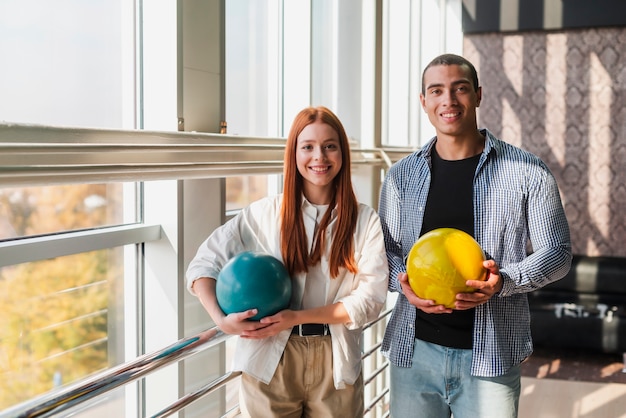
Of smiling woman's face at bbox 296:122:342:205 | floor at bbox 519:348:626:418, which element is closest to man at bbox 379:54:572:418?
smiling woman's face at bbox 296:122:342:205

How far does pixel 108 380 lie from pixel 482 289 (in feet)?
3.20

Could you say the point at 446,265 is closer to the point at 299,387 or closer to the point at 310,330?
the point at 310,330

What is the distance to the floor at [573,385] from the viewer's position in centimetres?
452

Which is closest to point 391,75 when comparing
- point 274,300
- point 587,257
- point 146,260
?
point 587,257

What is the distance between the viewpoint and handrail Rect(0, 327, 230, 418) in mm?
1269

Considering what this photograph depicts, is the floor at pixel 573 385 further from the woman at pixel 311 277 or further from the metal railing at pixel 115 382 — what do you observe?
the metal railing at pixel 115 382

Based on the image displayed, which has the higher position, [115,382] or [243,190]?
[243,190]

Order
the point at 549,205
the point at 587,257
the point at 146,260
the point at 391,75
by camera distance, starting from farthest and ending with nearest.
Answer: the point at 587,257, the point at 391,75, the point at 146,260, the point at 549,205

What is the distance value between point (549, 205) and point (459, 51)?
5195 mm

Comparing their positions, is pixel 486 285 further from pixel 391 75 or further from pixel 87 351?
pixel 391 75

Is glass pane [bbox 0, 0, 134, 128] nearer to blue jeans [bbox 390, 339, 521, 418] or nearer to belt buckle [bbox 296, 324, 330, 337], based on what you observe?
belt buckle [bbox 296, 324, 330, 337]

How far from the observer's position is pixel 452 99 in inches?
81.3

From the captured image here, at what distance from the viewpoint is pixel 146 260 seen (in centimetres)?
273

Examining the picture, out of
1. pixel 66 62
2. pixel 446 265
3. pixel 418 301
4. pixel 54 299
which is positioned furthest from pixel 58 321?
pixel 446 265
